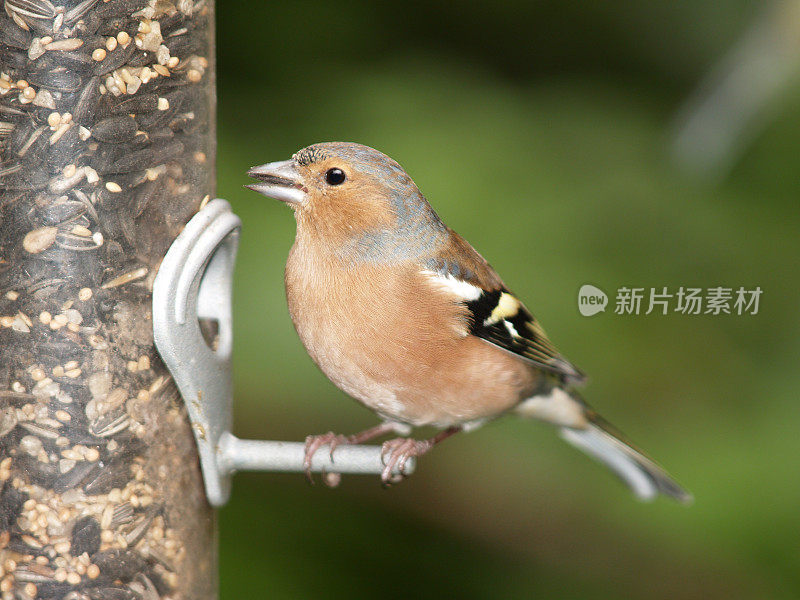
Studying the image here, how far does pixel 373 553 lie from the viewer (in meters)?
3.97

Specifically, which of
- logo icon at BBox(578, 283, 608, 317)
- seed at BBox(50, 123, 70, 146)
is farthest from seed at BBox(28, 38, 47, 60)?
logo icon at BBox(578, 283, 608, 317)

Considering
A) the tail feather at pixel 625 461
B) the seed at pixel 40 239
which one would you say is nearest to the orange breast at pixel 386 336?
the seed at pixel 40 239

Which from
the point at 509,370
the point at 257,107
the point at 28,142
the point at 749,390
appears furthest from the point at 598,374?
the point at 28,142

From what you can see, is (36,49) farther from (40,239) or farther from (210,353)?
(210,353)

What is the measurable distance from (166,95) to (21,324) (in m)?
0.72

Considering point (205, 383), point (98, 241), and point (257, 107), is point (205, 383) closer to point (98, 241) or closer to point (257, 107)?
point (98, 241)

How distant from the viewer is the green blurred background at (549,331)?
3.60 metres

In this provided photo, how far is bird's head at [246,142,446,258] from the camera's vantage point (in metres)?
2.71

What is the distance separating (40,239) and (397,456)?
1.18 m

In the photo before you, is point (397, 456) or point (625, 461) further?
point (625, 461)

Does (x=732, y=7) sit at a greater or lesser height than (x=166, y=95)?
greater

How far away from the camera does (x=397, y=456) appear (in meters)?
2.71
